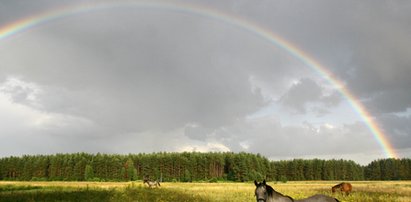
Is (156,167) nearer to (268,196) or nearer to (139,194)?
(139,194)

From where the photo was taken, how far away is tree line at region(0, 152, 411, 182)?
441 ft

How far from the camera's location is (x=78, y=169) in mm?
138625

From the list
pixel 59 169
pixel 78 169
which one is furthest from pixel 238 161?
pixel 59 169

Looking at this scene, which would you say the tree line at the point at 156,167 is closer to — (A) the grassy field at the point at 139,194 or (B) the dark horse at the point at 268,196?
(A) the grassy field at the point at 139,194

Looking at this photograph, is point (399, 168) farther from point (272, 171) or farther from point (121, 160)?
point (121, 160)

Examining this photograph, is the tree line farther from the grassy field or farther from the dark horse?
the dark horse

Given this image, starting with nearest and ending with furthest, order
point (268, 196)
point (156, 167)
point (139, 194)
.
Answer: point (268, 196) < point (139, 194) < point (156, 167)

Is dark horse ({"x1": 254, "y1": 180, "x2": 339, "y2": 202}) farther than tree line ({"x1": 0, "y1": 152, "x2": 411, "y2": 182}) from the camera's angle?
No

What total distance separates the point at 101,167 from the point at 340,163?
11320cm

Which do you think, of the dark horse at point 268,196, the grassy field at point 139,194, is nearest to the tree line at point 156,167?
the grassy field at point 139,194

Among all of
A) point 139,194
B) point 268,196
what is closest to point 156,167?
point 139,194

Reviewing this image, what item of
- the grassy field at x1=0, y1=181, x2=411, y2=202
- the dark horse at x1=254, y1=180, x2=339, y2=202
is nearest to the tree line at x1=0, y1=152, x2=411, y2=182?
the grassy field at x1=0, y1=181, x2=411, y2=202

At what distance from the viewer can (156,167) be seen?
141625mm

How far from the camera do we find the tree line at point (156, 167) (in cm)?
13450
